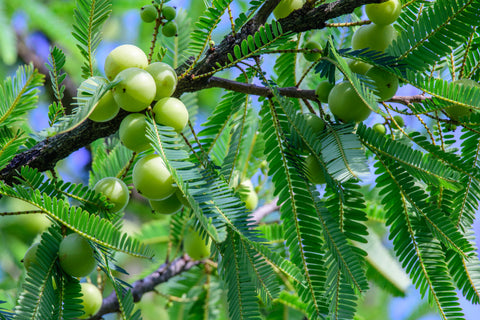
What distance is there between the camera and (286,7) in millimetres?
1206

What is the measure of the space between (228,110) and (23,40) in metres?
2.67

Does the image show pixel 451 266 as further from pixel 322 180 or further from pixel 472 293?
pixel 322 180

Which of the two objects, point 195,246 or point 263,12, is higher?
point 263,12

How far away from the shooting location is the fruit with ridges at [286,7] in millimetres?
1201

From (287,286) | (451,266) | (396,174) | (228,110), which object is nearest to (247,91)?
(228,110)

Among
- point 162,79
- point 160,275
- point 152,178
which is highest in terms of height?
point 162,79

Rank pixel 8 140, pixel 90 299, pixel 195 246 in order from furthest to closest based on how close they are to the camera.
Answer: pixel 195 246 < pixel 90 299 < pixel 8 140

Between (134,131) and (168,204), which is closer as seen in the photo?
(134,131)

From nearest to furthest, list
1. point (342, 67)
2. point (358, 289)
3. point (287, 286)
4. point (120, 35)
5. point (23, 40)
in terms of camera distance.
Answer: point (342, 67), point (358, 289), point (287, 286), point (23, 40), point (120, 35)

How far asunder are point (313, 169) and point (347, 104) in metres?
0.18

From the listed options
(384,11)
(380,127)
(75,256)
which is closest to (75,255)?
(75,256)

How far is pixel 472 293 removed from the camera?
115 cm

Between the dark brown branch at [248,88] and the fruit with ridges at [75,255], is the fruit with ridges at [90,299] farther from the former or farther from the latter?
the dark brown branch at [248,88]

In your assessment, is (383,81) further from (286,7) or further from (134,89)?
(134,89)
